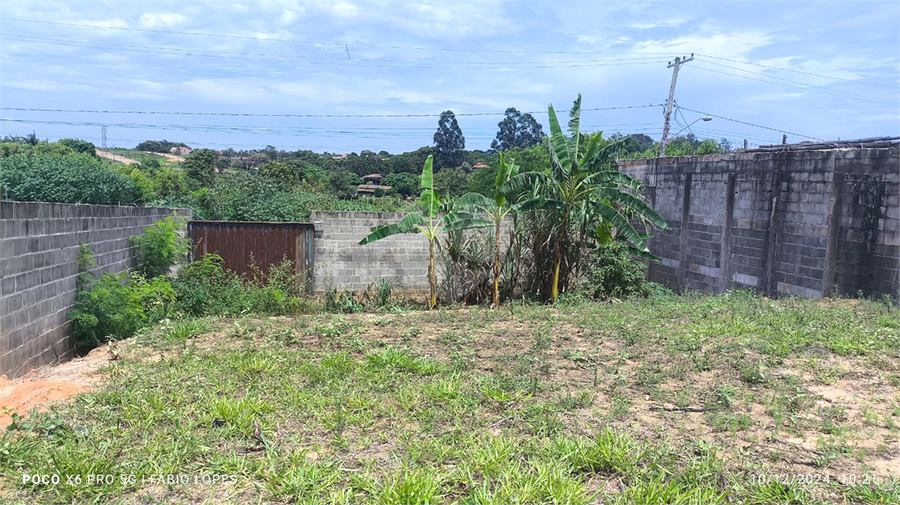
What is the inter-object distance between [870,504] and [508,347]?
3.57 m

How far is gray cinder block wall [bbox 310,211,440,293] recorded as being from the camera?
41.5 feet

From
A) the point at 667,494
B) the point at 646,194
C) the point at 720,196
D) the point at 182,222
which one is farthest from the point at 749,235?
the point at 182,222

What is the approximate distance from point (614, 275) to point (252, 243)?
23.4 ft

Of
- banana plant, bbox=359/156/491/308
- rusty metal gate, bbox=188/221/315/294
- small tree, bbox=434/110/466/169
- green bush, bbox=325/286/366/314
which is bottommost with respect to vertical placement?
green bush, bbox=325/286/366/314

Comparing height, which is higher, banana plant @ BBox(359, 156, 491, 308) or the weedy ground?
banana plant @ BBox(359, 156, 491, 308)

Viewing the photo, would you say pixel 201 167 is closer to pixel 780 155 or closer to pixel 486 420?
pixel 780 155

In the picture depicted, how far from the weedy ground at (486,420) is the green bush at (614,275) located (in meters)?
4.32

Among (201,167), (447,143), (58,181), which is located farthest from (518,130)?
(58,181)

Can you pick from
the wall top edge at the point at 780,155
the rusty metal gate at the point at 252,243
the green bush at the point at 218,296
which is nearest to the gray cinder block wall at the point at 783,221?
the wall top edge at the point at 780,155

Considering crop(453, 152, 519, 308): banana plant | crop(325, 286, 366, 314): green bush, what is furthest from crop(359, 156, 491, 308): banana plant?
crop(325, 286, 366, 314): green bush

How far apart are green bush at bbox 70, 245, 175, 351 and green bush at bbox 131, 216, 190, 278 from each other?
5.33ft

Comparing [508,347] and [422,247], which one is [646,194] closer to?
[422,247]

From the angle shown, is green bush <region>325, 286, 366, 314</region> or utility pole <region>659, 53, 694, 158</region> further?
utility pole <region>659, 53, 694, 158</region>

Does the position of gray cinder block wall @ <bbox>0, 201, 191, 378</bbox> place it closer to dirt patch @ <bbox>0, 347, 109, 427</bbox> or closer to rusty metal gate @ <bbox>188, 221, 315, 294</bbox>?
dirt patch @ <bbox>0, 347, 109, 427</bbox>
